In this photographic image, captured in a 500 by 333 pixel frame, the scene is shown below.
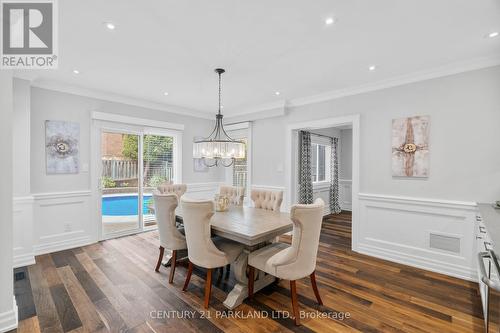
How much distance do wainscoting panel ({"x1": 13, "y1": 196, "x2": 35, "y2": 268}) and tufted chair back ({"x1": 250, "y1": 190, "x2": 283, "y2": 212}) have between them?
3218mm

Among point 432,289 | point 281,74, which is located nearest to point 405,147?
point 432,289

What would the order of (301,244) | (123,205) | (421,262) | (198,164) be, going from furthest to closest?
(198,164) < (123,205) < (421,262) < (301,244)

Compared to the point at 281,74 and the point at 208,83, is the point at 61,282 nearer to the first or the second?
the point at 208,83

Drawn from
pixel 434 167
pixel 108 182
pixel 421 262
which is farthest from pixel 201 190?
pixel 434 167

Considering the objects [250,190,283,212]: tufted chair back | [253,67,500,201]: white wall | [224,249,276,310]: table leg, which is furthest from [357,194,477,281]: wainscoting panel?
[224,249,276,310]: table leg

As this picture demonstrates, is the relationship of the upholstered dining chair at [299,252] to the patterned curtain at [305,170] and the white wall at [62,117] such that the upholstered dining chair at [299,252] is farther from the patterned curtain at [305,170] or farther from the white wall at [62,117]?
the white wall at [62,117]

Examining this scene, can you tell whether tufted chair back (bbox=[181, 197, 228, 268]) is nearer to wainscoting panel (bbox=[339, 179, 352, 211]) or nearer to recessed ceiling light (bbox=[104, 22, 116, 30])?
recessed ceiling light (bbox=[104, 22, 116, 30])

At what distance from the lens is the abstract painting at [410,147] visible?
122 inches

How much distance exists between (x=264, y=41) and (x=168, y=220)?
2.29m

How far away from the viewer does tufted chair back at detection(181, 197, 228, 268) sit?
222cm

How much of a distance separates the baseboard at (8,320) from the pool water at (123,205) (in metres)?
2.63

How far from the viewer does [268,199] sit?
11.5 ft

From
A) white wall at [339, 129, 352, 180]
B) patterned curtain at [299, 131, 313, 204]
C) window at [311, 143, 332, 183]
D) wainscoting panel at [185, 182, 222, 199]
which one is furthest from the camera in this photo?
white wall at [339, 129, 352, 180]

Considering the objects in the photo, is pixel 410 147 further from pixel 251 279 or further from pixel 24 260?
pixel 24 260
